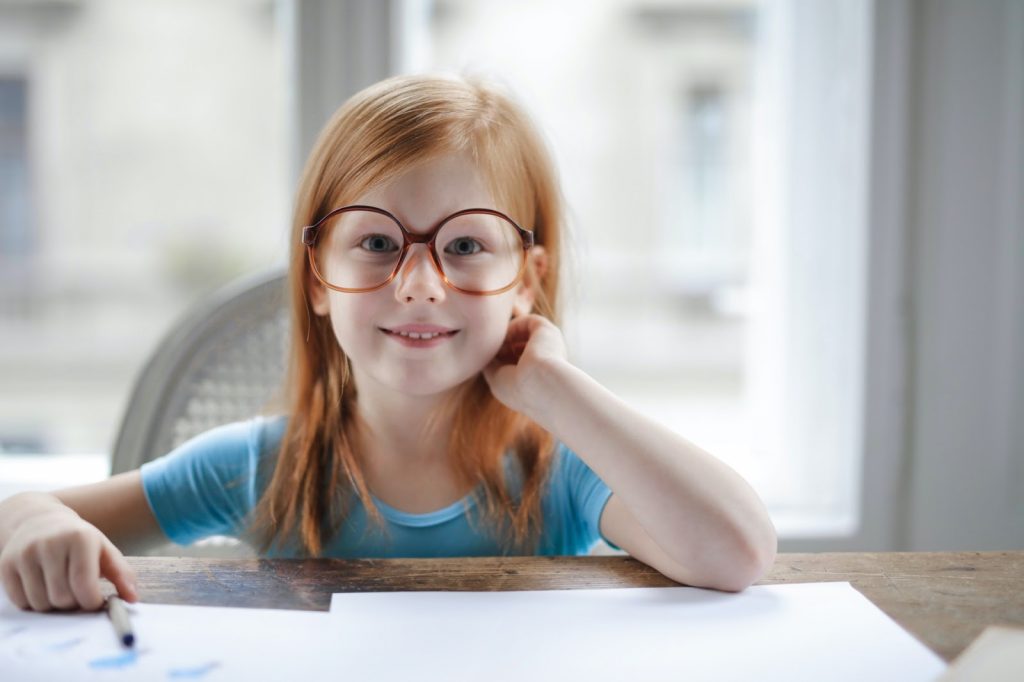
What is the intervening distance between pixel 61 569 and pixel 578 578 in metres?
0.36

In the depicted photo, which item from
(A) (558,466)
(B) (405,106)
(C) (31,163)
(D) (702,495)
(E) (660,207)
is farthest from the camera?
(E) (660,207)

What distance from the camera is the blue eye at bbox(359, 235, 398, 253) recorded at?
771 mm

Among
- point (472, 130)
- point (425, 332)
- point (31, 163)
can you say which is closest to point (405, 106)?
point (472, 130)

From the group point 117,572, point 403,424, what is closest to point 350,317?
point 403,424

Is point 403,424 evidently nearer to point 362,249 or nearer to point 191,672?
point 362,249

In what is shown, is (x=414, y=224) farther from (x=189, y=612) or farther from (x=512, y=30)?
(x=512, y=30)

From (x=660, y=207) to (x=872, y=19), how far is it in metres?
0.56

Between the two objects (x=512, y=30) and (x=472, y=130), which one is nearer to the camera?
(x=472, y=130)

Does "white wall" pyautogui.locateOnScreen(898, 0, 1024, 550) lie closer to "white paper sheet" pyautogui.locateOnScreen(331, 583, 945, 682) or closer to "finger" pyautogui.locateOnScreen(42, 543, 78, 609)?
"white paper sheet" pyautogui.locateOnScreen(331, 583, 945, 682)

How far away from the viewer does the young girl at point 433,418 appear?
2.33 ft

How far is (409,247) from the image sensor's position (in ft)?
2.47

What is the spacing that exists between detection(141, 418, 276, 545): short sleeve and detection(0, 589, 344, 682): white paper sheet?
276mm

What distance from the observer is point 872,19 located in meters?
1.43

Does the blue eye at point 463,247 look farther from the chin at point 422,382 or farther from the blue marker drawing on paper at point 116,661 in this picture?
the blue marker drawing on paper at point 116,661
